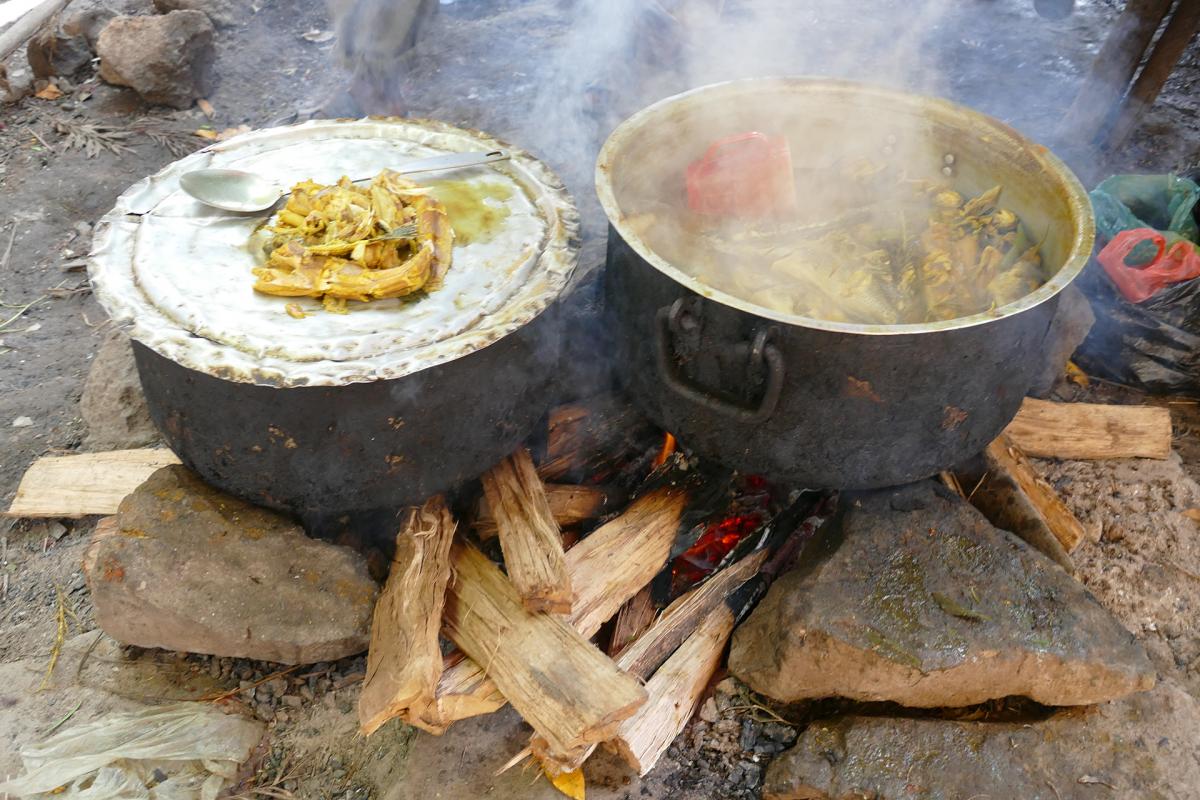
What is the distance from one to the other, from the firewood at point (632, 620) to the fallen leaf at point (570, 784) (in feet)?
1.40

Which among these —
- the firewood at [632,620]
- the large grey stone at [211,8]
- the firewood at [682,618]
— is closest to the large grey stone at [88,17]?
the large grey stone at [211,8]

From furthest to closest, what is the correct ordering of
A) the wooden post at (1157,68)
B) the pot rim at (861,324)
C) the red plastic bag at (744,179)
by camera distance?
the wooden post at (1157,68), the red plastic bag at (744,179), the pot rim at (861,324)

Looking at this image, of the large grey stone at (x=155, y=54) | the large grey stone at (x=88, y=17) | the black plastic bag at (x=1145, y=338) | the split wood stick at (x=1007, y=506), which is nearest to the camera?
the split wood stick at (x=1007, y=506)

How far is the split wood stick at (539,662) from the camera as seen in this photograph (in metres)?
2.45

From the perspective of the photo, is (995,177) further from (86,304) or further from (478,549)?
(86,304)

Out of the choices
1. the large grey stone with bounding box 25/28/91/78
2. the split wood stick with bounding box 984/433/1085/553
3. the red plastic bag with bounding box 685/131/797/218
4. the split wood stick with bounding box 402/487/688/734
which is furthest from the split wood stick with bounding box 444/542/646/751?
the large grey stone with bounding box 25/28/91/78

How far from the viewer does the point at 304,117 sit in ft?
18.7

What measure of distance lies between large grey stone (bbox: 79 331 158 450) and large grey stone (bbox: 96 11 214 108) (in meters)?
3.07

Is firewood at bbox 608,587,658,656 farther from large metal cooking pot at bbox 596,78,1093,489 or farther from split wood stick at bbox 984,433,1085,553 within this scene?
split wood stick at bbox 984,433,1085,553

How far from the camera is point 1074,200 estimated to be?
281cm

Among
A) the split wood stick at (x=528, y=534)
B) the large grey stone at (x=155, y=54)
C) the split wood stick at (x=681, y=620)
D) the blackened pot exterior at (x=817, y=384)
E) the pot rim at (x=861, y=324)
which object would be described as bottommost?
the split wood stick at (x=681, y=620)

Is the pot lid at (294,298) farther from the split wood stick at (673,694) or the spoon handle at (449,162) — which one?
the split wood stick at (673,694)

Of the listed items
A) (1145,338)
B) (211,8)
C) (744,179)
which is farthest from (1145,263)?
(211,8)

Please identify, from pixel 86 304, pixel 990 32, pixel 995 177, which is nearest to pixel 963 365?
pixel 995 177
